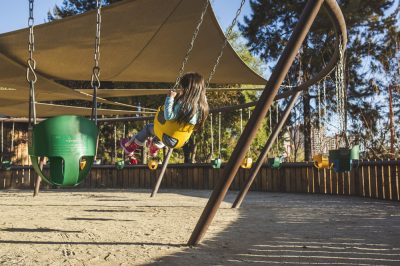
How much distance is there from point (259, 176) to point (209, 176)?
1535mm

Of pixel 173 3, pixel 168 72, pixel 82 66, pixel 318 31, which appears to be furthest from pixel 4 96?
pixel 318 31

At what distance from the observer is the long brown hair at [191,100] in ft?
11.8

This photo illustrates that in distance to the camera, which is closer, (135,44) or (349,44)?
(135,44)

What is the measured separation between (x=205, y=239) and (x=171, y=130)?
0.93m

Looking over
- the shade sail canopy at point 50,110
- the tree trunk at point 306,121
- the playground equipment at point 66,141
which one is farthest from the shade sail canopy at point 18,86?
the tree trunk at point 306,121

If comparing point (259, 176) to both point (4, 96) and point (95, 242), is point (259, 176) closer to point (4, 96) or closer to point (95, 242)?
point (4, 96)

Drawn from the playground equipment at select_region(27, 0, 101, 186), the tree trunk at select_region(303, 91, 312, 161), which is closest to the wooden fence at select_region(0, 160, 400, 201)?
the tree trunk at select_region(303, 91, 312, 161)

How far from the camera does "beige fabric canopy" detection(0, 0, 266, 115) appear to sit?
5.06m

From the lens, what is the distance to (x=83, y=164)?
2707 mm

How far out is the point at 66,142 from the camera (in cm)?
256

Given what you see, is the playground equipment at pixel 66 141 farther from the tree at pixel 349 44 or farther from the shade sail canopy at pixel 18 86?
the tree at pixel 349 44

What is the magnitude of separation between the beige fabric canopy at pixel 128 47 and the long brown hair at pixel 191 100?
1490mm

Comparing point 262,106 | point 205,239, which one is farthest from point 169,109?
point 205,239

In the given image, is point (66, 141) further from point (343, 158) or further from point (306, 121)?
point (306, 121)
